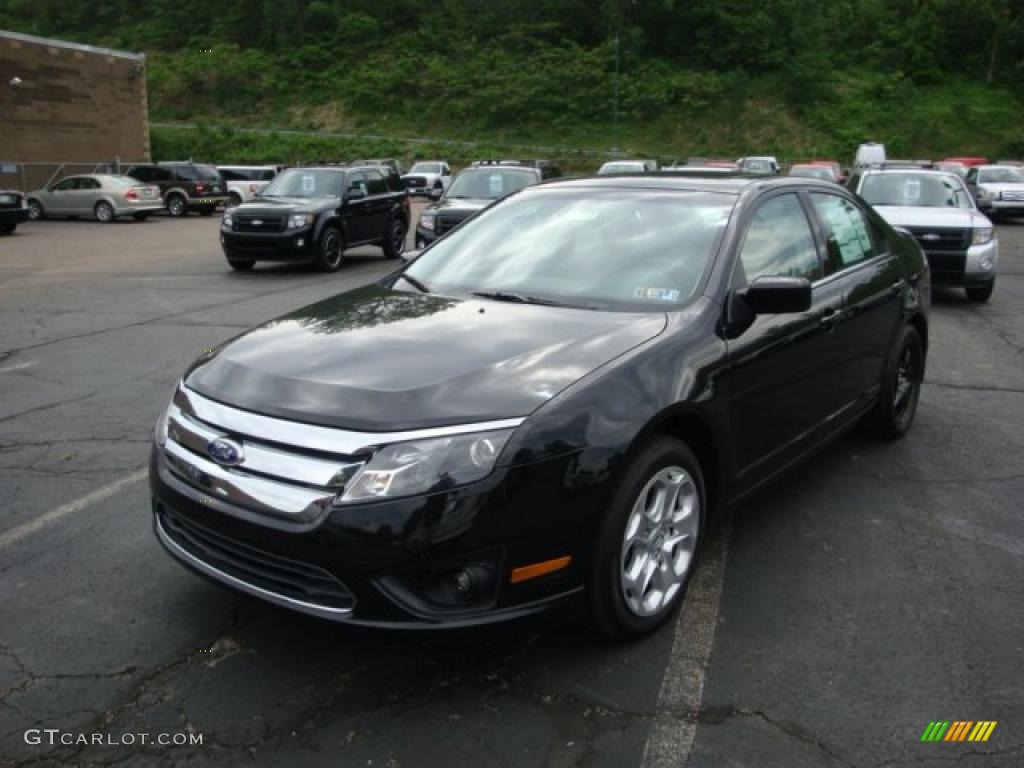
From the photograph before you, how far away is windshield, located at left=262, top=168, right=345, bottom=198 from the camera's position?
1554cm

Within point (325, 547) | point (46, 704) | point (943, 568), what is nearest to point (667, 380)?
point (325, 547)

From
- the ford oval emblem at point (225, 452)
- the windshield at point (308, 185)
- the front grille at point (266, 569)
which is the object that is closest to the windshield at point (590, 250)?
the ford oval emblem at point (225, 452)

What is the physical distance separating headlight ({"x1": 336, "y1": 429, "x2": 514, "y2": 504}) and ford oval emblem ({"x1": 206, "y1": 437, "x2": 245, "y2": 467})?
0.45 m

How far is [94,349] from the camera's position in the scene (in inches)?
344

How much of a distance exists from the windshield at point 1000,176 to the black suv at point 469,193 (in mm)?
17994

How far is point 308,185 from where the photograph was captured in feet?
51.4

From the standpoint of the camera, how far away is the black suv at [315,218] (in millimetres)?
14531

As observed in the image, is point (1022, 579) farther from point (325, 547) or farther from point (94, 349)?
point (94, 349)

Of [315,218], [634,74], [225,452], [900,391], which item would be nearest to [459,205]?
[315,218]

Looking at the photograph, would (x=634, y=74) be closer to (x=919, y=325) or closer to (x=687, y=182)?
(x=919, y=325)

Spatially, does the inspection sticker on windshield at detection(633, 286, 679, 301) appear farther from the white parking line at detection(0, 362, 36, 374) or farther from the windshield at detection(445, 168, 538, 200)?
the windshield at detection(445, 168, 538, 200)

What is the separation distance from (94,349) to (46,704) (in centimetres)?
646

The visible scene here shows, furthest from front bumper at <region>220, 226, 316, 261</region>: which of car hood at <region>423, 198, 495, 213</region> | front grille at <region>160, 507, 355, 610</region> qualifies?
front grille at <region>160, 507, 355, 610</region>

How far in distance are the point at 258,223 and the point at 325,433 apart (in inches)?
495
